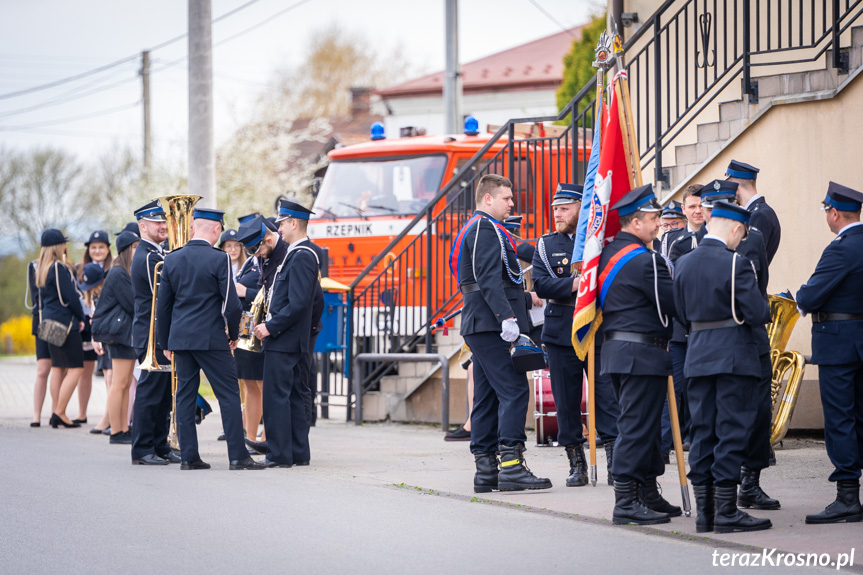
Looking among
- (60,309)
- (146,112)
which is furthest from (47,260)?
(146,112)

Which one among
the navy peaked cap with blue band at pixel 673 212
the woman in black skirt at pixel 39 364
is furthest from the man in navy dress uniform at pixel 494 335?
the woman in black skirt at pixel 39 364

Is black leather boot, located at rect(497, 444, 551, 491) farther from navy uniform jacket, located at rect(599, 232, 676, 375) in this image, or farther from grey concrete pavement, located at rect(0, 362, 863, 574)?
navy uniform jacket, located at rect(599, 232, 676, 375)

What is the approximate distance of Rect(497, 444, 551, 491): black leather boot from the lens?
7.98 meters

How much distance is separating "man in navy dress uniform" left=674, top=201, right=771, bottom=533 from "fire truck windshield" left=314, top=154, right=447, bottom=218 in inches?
323

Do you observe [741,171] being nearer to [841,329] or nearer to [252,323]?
[841,329]

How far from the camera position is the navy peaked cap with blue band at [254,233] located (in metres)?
10.1

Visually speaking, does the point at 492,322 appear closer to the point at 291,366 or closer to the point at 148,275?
the point at 291,366

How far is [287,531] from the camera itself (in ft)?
21.7

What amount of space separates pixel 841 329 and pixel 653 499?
1543 mm

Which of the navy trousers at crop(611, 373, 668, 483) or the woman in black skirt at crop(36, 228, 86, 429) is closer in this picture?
the navy trousers at crop(611, 373, 668, 483)

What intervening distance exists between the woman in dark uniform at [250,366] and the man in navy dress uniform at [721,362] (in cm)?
485

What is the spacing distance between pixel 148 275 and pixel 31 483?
7.25ft

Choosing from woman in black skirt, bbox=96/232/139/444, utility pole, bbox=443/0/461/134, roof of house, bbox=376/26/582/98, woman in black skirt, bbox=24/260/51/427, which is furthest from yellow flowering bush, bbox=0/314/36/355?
woman in black skirt, bbox=96/232/139/444

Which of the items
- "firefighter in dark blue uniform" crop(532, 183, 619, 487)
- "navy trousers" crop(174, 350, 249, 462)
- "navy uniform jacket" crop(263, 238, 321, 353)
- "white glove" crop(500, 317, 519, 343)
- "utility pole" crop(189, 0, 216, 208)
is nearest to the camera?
"white glove" crop(500, 317, 519, 343)
